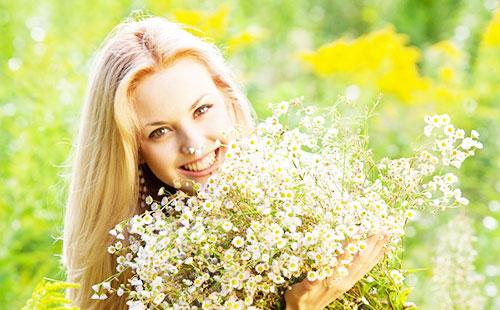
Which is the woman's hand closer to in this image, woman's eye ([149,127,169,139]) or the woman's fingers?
the woman's fingers

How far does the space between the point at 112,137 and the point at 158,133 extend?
0.50ft

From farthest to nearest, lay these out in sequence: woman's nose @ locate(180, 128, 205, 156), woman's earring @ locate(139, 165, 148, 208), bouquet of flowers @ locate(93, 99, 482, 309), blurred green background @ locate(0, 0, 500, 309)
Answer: blurred green background @ locate(0, 0, 500, 309)
woman's earring @ locate(139, 165, 148, 208)
woman's nose @ locate(180, 128, 205, 156)
bouquet of flowers @ locate(93, 99, 482, 309)

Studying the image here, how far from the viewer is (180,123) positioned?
199cm

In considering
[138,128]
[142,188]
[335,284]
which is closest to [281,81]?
[142,188]

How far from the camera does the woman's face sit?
1.98 metres

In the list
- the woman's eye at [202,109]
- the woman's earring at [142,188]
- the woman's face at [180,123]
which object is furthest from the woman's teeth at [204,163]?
the woman's earring at [142,188]

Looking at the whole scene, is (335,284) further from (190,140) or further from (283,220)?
(190,140)

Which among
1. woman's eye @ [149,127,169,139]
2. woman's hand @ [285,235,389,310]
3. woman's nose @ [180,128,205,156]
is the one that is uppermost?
woman's eye @ [149,127,169,139]

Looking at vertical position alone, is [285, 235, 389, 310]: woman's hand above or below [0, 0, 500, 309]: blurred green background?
below

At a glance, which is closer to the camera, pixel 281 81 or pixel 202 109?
pixel 202 109

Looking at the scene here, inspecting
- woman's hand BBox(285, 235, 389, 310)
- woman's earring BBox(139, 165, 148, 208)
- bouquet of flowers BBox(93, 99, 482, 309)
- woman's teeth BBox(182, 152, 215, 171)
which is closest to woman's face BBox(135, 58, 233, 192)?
woman's teeth BBox(182, 152, 215, 171)

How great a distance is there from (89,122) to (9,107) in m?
2.25

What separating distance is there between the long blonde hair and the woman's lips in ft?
0.52

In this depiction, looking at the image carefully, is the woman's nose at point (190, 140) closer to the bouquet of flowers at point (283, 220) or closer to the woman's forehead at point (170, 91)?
the woman's forehead at point (170, 91)
